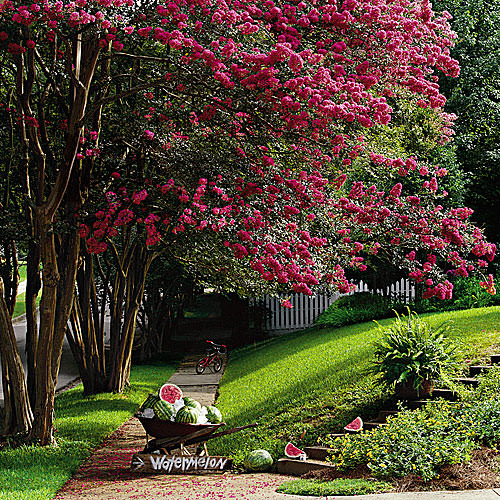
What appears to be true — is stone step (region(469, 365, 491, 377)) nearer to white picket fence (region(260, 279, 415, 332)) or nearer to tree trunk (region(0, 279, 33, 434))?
tree trunk (region(0, 279, 33, 434))

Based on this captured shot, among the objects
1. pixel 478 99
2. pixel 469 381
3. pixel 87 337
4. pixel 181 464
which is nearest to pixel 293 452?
pixel 181 464

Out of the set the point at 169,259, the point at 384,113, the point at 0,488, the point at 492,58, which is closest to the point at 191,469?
the point at 0,488

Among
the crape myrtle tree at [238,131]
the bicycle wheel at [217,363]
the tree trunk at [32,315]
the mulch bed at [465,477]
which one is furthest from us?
the bicycle wheel at [217,363]

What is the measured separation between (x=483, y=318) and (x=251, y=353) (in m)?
7.48

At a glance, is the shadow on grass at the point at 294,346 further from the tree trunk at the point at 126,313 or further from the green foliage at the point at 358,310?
the tree trunk at the point at 126,313

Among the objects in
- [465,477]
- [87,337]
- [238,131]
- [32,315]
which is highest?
[238,131]

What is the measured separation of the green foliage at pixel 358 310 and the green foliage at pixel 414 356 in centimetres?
829

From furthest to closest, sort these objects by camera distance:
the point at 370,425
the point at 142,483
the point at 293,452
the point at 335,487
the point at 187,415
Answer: the point at 370,425, the point at 187,415, the point at 293,452, the point at 142,483, the point at 335,487

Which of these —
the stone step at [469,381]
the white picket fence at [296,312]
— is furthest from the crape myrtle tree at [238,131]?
the white picket fence at [296,312]

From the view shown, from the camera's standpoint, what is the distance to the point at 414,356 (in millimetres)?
7531

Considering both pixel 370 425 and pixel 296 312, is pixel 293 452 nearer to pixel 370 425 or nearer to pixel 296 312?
pixel 370 425

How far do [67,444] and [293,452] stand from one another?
3.15 meters

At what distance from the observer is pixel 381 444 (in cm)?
615

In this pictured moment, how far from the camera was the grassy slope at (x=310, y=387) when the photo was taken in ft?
26.1
